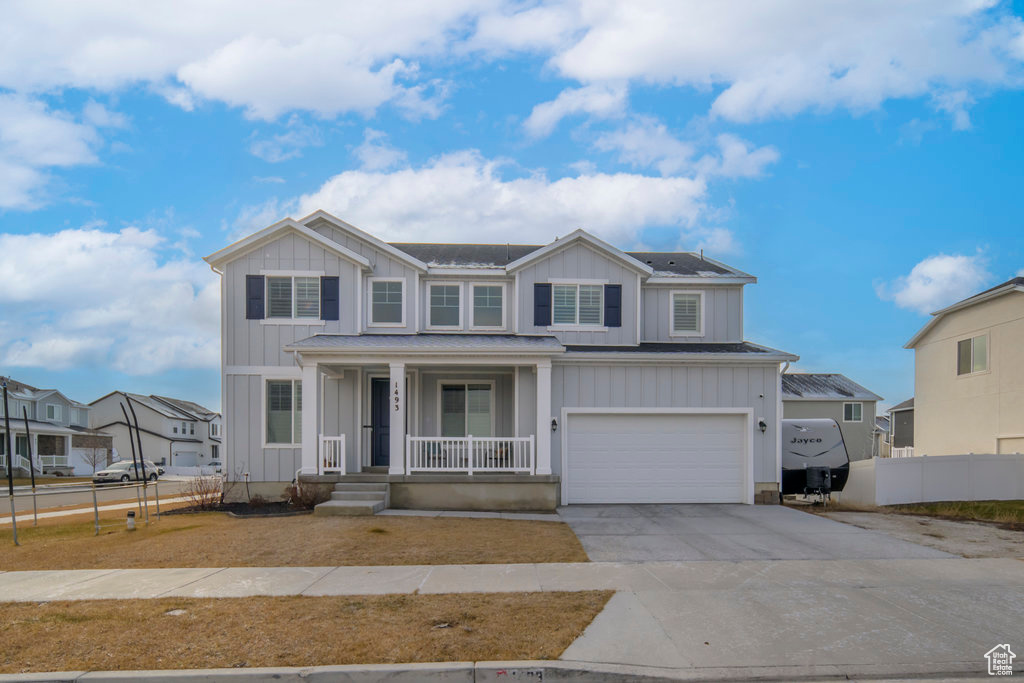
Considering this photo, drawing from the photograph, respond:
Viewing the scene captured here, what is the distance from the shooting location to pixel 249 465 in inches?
663

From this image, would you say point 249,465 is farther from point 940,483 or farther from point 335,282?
point 940,483

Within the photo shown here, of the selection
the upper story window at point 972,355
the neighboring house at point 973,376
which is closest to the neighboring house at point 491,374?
the neighboring house at point 973,376

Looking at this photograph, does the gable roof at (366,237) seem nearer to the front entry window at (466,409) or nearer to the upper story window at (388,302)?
the upper story window at (388,302)

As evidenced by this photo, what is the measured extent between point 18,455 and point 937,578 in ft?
158

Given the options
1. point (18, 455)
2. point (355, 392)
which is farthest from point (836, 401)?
point (18, 455)

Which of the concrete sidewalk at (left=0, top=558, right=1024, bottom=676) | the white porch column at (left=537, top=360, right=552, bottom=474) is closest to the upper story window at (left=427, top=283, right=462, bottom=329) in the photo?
the white porch column at (left=537, top=360, right=552, bottom=474)

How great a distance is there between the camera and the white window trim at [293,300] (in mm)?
17156

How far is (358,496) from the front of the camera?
14547 millimetres

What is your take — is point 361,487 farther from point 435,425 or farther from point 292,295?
point 292,295

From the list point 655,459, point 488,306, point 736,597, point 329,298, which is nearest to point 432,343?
point 488,306

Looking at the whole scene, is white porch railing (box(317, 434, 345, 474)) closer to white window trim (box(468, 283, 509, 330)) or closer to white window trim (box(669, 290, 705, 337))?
white window trim (box(468, 283, 509, 330))

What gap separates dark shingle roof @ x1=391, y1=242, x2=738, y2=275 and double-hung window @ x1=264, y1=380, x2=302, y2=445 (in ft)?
14.7

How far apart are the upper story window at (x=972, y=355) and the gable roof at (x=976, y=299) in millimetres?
1042

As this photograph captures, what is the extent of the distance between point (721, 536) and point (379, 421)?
888 cm
